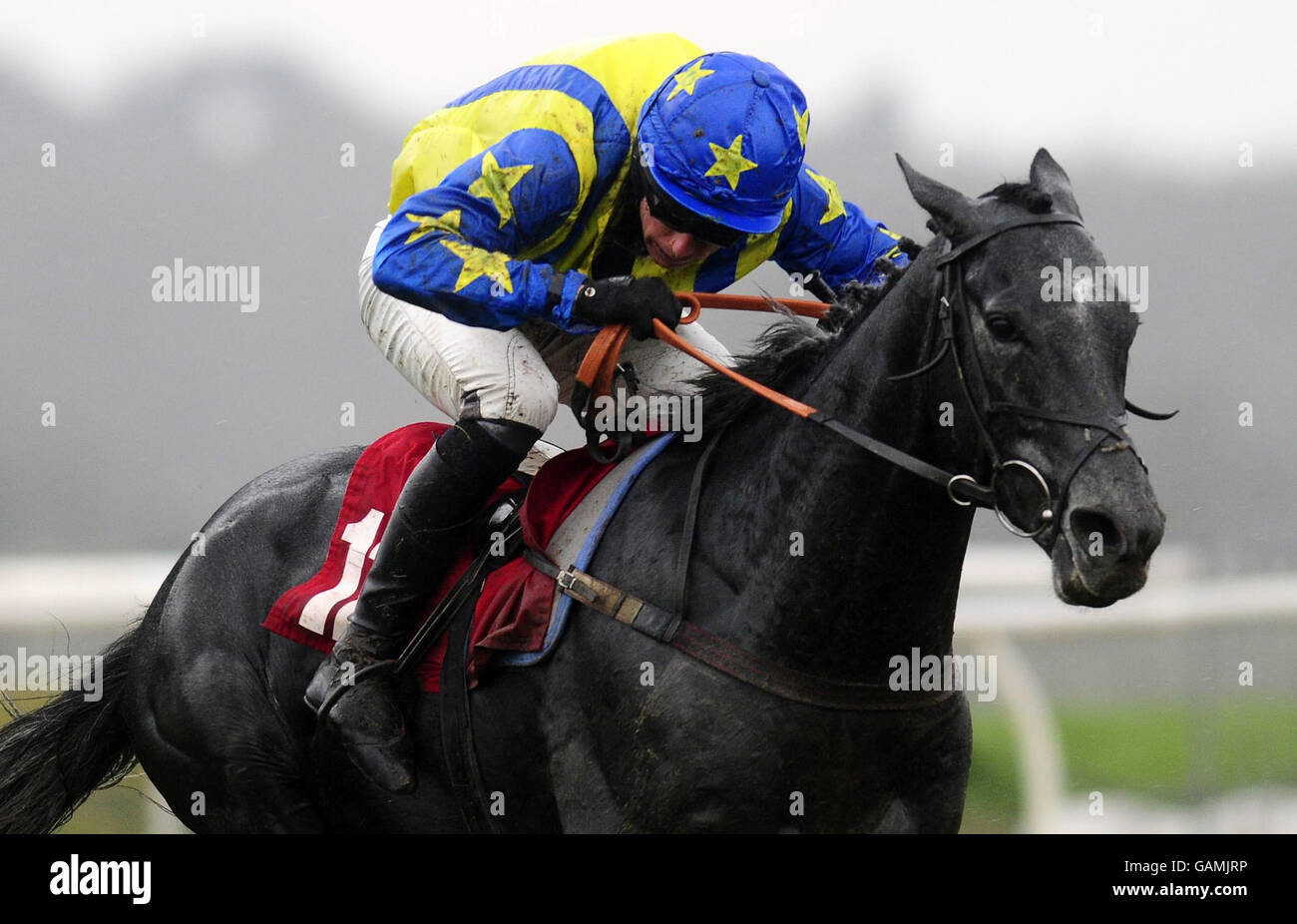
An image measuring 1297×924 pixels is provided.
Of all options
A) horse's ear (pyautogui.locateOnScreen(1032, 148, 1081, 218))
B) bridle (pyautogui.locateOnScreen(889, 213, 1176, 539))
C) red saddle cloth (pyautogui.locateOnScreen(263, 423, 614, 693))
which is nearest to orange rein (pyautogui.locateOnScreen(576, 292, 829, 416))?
red saddle cloth (pyautogui.locateOnScreen(263, 423, 614, 693))

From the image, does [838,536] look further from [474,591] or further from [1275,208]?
[1275,208]

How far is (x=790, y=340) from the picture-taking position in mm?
2824

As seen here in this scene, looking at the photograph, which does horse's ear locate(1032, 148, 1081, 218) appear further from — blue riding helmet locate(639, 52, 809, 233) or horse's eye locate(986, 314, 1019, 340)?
blue riding helmet locate(639, 52, 809, 233)

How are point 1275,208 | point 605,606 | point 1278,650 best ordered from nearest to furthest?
point 605,606 < point 1278,650 < point 1275,208

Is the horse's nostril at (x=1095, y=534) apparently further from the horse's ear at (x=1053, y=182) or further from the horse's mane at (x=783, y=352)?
the horse's mane at (x=783, y=352)

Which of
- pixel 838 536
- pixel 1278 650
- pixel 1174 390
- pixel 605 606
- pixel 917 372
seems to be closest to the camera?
pixel 917 372

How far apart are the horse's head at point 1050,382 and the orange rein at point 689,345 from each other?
1.31ft

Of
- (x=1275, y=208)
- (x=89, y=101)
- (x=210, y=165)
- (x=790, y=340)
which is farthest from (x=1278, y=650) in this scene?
(x=89, y=101)

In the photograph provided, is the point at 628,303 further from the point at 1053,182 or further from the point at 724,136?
the point at 1053,182

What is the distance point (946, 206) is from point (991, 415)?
0.38m

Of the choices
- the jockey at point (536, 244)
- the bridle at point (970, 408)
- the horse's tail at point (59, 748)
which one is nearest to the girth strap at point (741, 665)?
the bridle at point (970, 408)

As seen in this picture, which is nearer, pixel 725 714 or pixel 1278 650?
pixel 725 714

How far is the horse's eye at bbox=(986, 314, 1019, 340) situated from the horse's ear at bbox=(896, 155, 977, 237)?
186 millimetres

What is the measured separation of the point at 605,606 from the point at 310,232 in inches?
208
